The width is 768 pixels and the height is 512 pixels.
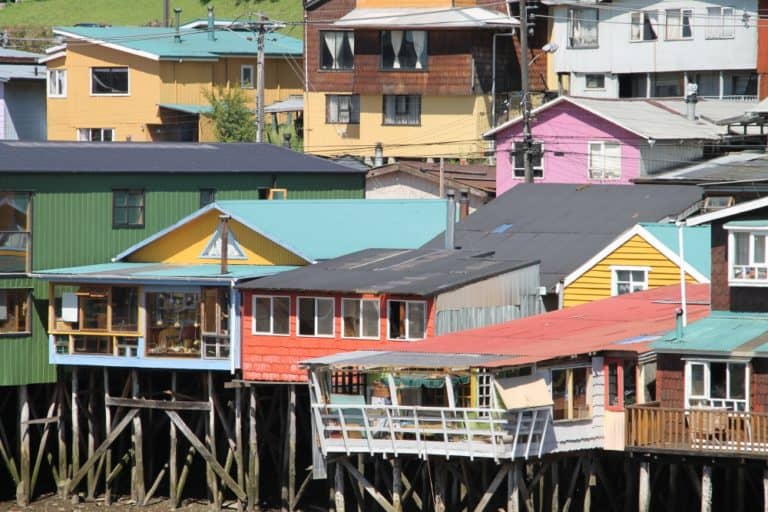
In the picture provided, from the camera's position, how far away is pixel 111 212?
168 ft

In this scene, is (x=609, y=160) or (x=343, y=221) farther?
(x=609, y=160)

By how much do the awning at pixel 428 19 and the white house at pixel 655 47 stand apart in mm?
2410

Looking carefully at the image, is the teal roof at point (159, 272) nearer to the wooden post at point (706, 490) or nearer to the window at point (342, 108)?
the wooden post at point (706, 490)

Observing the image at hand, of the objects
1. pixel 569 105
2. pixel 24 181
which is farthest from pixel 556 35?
pixel 24 181

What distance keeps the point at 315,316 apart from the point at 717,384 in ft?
35.8

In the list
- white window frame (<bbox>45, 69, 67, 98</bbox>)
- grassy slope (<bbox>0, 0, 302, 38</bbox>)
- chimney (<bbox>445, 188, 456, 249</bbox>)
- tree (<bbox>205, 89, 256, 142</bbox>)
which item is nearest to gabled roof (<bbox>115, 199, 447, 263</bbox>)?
chimney (<bbox>445, 188, 456, 249</bbox>)

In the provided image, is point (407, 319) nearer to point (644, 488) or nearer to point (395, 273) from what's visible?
point (395, 273)

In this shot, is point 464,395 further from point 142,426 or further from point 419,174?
point 419,174

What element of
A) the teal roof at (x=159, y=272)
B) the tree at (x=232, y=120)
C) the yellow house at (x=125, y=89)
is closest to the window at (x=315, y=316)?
the teal roof at (x=159, y=272)

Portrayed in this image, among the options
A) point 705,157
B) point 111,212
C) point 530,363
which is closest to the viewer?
point 530,363

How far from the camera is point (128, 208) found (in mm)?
51656

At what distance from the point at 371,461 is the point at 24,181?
11.7 meters

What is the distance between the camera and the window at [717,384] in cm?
3703

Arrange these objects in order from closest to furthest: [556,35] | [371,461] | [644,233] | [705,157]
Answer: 1. [371,461]
2. [644,233]
3. [705,157]
4. [556,35]
